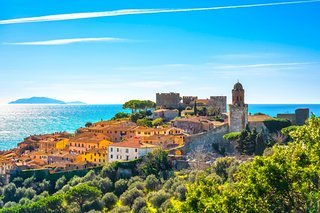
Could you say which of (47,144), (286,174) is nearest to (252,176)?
(286,174)

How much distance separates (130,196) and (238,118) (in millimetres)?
18098

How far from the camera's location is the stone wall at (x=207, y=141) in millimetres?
49281

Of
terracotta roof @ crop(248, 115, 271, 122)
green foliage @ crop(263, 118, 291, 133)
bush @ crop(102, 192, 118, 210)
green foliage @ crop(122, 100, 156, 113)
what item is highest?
green foliage @ crop(122, 100, 156, 113)

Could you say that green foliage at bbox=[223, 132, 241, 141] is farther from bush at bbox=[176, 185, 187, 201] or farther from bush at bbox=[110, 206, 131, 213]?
bush at bbox=[110, 206, 131, 213]

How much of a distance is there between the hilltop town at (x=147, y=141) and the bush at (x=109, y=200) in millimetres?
7592

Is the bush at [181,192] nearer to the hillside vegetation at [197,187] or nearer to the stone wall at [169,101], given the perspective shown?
the hillside vegetation at [197,187]

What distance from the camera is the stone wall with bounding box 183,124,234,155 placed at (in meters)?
49.3

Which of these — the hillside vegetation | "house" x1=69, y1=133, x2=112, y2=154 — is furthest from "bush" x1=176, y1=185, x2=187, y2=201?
"house" x1=69, y1=133, x2=112, y2=154

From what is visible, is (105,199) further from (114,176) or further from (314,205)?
(314,205)

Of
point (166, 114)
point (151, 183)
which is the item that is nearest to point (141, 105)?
point (166, 114)

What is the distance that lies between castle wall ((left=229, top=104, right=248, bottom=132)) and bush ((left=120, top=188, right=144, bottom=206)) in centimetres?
1635

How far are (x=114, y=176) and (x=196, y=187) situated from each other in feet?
88.5

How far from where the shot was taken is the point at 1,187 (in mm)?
49281

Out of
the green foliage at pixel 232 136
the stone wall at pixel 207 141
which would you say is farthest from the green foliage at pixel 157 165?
the green foliage at pixel 232 136
